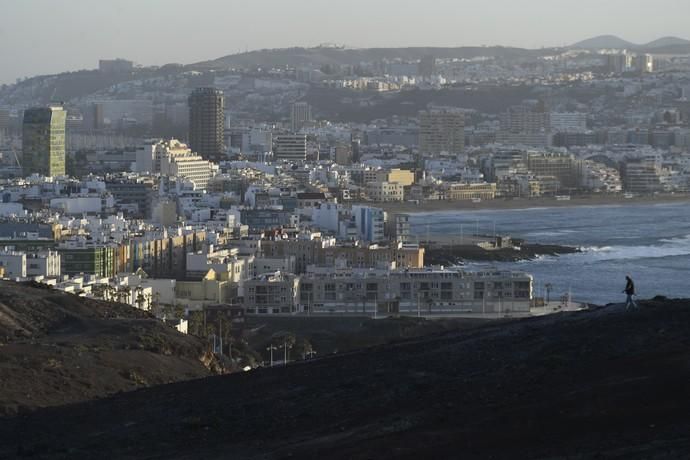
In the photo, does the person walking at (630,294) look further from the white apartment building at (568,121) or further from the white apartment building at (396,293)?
the white apartment building at (568,121)

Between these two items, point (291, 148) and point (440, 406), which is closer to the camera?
point (440, 406)

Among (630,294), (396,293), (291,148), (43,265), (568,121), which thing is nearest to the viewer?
(630,294)

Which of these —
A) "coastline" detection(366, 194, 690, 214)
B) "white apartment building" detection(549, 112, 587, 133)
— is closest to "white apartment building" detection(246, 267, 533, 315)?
"coastline" detection(366, 194, 690, 214)

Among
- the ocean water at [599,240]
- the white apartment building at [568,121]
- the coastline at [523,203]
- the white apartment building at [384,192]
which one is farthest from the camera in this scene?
the white apartment building at [568,121]

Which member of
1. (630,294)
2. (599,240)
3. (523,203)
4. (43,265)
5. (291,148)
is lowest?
(523,203)

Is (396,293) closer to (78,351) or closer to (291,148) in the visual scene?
(78,351)

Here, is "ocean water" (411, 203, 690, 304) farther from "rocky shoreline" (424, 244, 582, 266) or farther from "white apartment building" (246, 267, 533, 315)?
"white apartment building" (246, 267, 533, 315)

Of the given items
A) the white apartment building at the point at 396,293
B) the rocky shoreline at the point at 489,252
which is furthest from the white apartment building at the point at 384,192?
the white apartment building at the point at 396,293

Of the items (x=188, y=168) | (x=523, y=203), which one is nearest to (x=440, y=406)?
(x=188, y=168)
